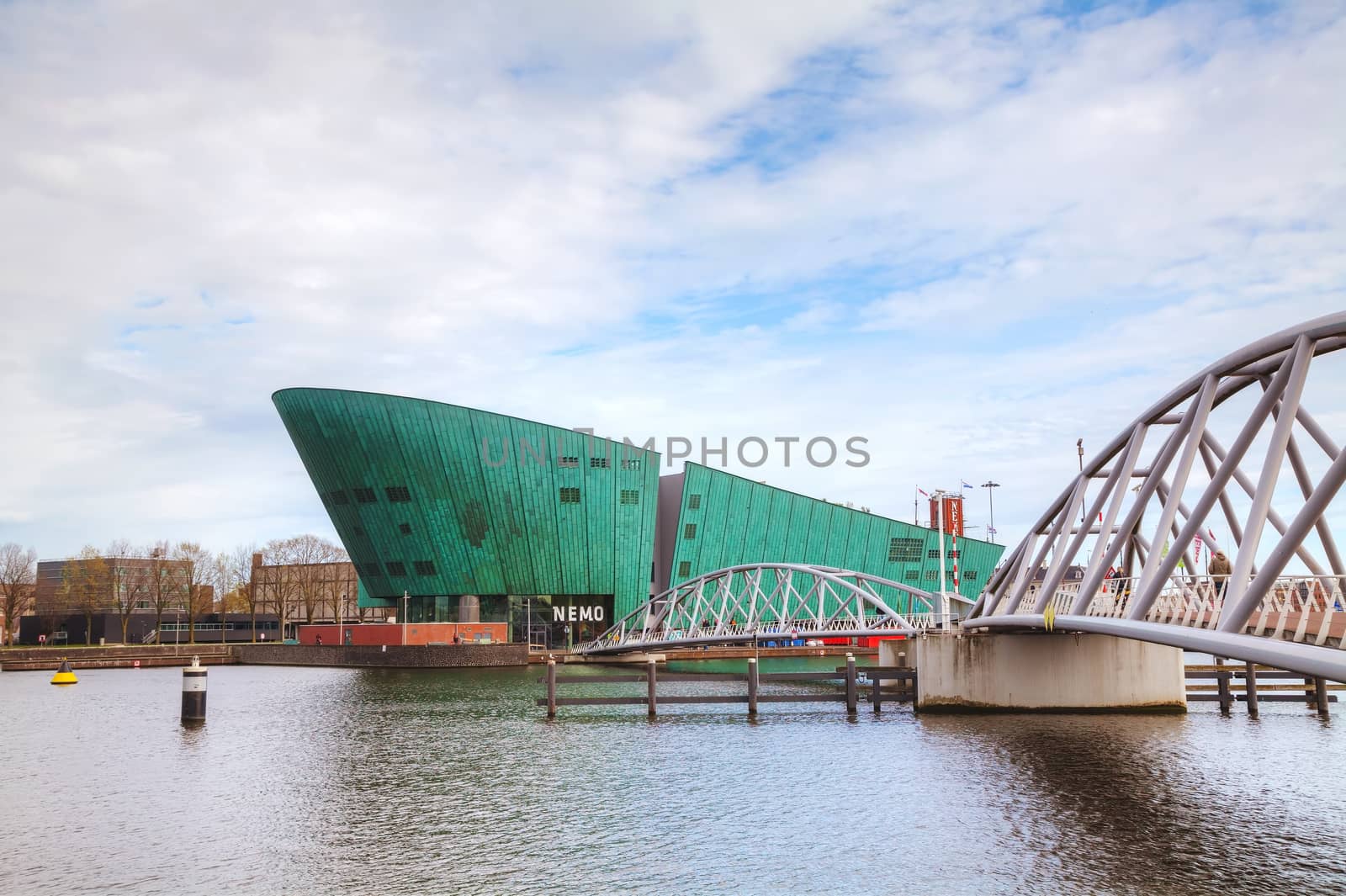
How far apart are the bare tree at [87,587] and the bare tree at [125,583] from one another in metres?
0.57

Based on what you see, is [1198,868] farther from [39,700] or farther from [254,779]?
[39,700]

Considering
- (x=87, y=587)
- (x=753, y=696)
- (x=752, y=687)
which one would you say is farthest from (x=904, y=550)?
(x=87, y=587)

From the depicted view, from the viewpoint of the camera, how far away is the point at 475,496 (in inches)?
3529

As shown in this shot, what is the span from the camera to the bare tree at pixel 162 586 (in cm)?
11000

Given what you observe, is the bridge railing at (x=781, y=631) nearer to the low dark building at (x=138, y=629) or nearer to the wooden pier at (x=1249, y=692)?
the wooden pier at (x=1249, y=692)

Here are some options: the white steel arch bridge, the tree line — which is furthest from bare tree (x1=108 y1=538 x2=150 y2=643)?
the white steel arch bridge

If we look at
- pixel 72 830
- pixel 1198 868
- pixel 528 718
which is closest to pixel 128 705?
pixel 528 718

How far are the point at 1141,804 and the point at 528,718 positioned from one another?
80.3 feet

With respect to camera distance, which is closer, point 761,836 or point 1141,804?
point 761,836

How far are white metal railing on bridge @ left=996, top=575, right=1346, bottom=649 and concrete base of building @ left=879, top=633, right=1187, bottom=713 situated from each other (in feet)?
21.2

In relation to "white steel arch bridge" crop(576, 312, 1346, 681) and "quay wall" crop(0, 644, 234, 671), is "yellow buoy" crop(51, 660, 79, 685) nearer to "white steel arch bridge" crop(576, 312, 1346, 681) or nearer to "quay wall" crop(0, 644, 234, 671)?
"quay wall" crop(0, 644, 234, 671)

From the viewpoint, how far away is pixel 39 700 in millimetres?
55469

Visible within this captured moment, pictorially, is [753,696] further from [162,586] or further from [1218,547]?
[162,586]

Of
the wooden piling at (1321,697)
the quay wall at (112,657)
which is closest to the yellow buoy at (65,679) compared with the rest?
the quay wall at (112,657)
